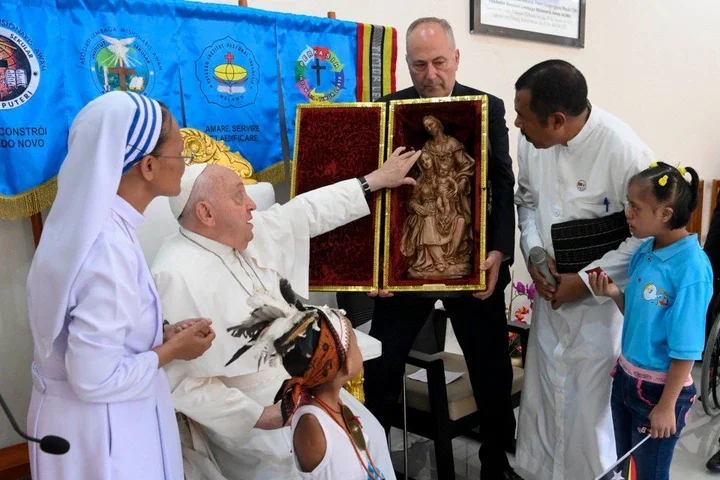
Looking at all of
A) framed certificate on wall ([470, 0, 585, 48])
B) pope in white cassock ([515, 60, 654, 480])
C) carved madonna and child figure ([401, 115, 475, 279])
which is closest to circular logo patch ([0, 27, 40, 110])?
carved madonna and child figure ([401, 115, 475, 279])

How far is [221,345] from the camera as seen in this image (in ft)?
6.36

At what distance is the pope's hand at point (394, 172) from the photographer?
8.21 feet

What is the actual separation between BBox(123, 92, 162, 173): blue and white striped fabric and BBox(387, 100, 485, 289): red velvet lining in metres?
1.27

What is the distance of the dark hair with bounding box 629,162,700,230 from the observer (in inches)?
80.4

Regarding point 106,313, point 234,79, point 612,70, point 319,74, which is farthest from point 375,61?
point 612,70

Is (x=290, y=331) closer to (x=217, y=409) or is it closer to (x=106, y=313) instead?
(x=106, y=313)

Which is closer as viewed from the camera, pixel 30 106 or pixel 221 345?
pixel 221 345

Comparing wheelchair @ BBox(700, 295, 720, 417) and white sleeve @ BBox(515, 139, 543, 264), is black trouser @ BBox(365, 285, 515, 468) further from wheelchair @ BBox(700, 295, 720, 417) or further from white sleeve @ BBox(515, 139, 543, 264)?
wheelchair @ BBox(700, 295, 720, 417)

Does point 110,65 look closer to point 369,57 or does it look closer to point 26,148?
point 26,148

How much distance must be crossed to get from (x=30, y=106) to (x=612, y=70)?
4.89 m

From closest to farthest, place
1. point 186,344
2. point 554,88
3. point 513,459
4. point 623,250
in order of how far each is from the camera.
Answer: point 186,344
point 554,88
point 623,250
point 513,459

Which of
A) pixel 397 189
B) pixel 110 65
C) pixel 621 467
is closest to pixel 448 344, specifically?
pixel 397 189

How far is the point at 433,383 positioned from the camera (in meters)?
2.63

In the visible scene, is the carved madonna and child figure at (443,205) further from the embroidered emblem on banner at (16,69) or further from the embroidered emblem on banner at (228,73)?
the embroidered emblem on banner at (16,69)
